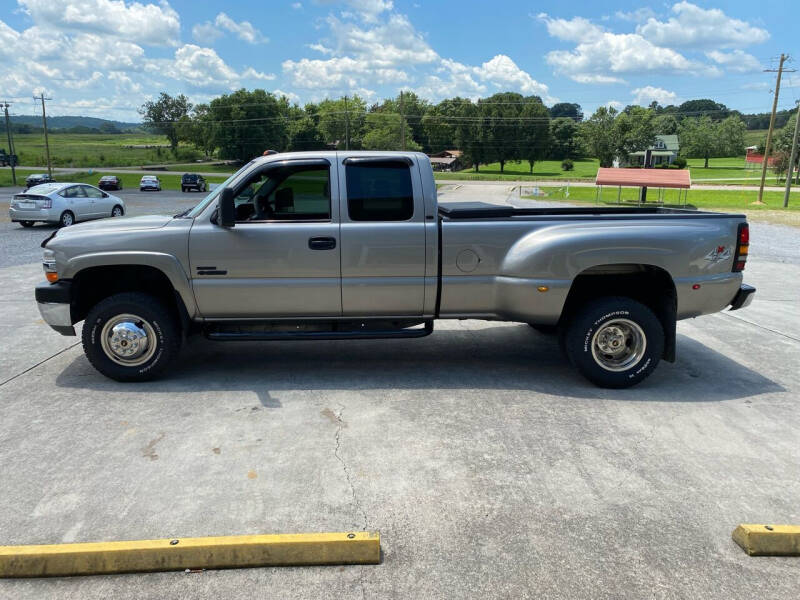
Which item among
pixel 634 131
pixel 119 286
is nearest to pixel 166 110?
pixel 634 131

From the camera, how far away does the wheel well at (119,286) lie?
559 cm

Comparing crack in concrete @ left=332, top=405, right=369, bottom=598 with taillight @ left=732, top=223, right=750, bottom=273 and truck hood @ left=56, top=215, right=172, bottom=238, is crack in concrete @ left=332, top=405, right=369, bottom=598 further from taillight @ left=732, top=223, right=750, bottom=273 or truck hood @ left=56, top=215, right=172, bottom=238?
taillight @ left=732, top=223, right=750, bottom=273

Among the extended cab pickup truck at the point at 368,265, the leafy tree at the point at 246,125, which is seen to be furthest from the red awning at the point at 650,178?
the leafy tree at the point at 246,125

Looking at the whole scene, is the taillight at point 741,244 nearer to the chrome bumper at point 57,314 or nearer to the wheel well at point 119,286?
the wheel well at point 119,286

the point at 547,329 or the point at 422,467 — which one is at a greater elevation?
the point at 547,329

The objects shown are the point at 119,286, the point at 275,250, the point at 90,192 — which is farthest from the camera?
the point at 90,192

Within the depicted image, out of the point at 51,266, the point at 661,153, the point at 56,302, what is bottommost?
the point at 56,302

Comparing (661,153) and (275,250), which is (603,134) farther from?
(275,250)

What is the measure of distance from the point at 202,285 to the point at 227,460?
1.85 meters

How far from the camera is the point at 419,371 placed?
6055mm

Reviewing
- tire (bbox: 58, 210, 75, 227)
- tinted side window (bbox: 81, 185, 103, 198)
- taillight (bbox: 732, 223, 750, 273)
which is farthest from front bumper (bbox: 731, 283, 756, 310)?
tinted side window (bbox: 81, 185, 103, 198)

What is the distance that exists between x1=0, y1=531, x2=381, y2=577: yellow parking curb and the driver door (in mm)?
2647

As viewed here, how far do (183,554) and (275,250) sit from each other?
2.86 meters

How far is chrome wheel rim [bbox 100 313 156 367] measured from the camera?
5484 mm
